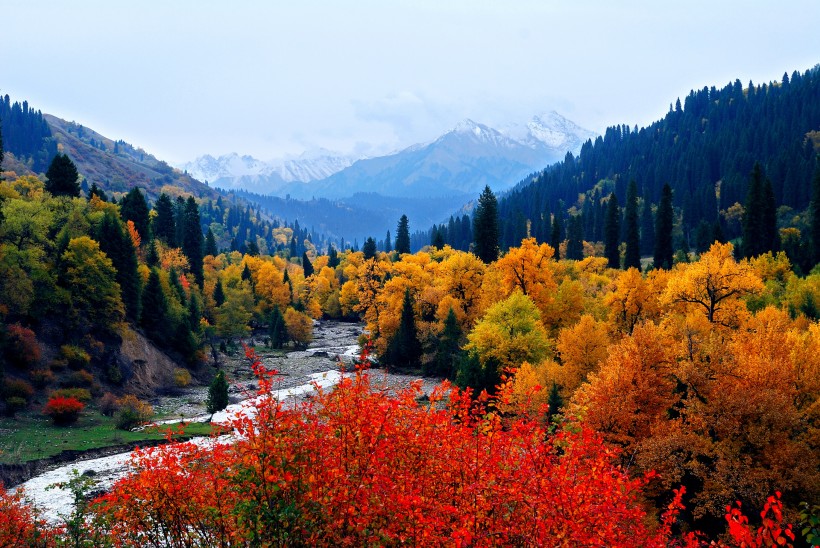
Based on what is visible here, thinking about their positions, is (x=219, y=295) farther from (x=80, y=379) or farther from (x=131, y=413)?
(x=131, y=413)

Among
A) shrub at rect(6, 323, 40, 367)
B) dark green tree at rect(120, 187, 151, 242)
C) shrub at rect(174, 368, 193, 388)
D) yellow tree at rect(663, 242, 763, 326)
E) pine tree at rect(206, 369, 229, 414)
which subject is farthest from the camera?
dark green tree at rect(120, 187, 151, 242)

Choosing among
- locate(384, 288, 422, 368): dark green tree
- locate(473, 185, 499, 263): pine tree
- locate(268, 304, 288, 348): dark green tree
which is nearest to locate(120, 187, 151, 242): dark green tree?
locate(268, 304, 288, 348): dark green tree

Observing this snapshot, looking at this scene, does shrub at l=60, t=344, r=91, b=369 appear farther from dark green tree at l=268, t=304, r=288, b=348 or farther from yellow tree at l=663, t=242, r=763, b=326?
yellow tree at l=663, t=242, r=763, b=326

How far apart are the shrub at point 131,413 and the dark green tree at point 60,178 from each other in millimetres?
42889

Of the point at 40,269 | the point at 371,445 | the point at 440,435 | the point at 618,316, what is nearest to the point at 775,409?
the point at 440,435

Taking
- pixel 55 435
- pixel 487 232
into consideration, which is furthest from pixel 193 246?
pixel 55 435

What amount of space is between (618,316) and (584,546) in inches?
2275

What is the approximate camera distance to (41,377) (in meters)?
53.0

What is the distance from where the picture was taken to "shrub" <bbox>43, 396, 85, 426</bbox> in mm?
47594

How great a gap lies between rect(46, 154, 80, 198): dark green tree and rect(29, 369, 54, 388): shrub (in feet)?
130

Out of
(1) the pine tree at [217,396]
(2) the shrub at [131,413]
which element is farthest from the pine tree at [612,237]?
(2) the shrub at [131,413]

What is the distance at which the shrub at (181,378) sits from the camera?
71375mm

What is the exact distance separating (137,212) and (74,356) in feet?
150

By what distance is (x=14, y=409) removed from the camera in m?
47.3
